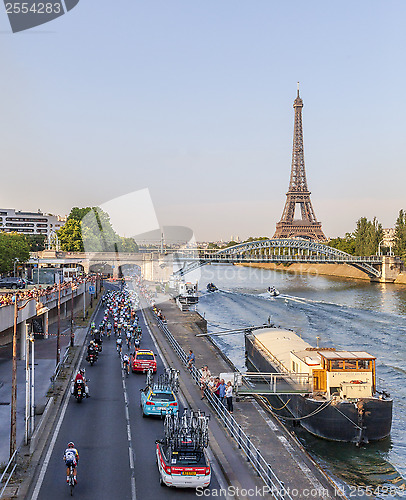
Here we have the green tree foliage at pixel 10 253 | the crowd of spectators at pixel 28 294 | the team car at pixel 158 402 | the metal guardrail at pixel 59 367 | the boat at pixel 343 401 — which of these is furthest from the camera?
the green tree foliage at pixel 10 253

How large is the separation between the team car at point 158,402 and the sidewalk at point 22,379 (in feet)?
16.2

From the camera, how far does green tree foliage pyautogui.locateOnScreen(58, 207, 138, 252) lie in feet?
468

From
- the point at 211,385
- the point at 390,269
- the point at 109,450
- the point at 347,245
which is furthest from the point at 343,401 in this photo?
the point at 347,245

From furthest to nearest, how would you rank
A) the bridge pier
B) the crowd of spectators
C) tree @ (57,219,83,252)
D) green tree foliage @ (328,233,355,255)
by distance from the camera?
1. green tree foliage @ (328,233,355,255)
2. the bridge pier
3. tree @ (57,219,83,252)
4. the crowd of spectators

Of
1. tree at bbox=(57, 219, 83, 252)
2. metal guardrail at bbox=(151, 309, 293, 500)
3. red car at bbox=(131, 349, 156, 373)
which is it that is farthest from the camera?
tree at bbox=(57, 219, 83, 252)

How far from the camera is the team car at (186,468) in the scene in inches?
658

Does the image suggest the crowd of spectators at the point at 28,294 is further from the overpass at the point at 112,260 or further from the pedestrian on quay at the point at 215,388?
the overpass at the point at 112,260

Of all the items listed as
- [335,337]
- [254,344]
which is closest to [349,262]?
[335,337]

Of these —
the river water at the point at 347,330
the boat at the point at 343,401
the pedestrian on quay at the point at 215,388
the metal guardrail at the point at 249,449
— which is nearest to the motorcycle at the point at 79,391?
the metal guardrail at the point at 249,449

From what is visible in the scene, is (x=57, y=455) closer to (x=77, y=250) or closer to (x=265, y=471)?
(x=265, y=471)

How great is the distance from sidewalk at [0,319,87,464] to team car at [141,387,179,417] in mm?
4945

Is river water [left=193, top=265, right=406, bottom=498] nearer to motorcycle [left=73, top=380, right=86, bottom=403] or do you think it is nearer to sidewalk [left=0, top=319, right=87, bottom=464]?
motorcycle [left=73, top=380, right=86, bottom=403]

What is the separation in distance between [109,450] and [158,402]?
4252 millimetres

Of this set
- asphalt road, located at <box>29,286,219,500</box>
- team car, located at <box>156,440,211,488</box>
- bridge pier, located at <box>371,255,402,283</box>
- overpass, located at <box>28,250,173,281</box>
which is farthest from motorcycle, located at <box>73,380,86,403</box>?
bridge pier, located at <box>371,255,402,283</box>
